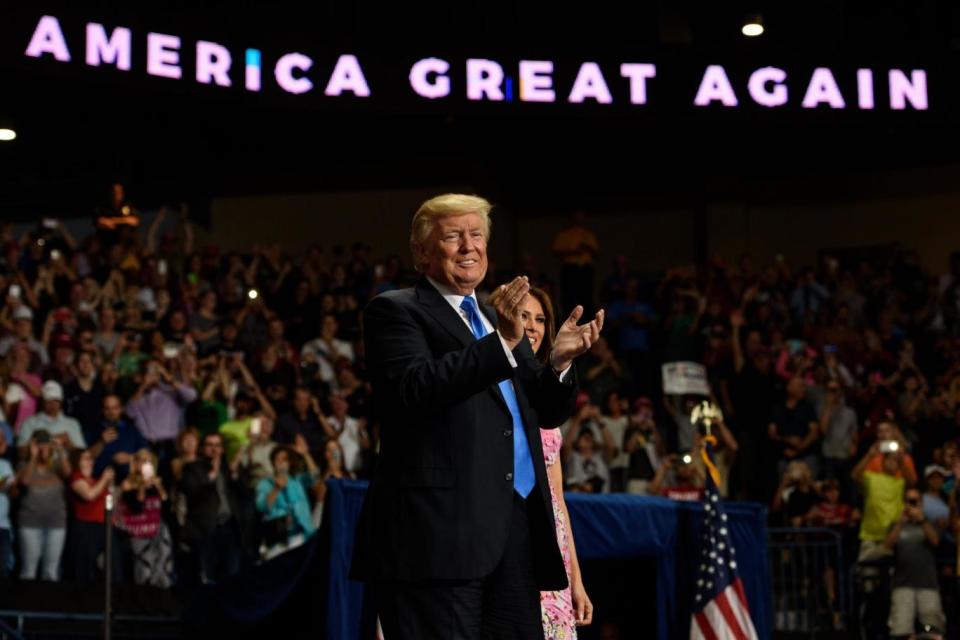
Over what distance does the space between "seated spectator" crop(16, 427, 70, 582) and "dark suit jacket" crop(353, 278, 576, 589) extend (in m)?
8.88

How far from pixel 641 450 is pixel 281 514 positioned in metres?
3.66

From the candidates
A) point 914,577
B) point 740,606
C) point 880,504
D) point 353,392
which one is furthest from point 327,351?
point 740,606

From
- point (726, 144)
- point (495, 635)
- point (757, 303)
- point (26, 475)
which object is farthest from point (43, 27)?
point (495, 635)

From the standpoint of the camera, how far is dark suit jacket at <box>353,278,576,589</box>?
3498 mm

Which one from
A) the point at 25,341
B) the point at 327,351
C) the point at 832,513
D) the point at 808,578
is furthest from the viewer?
the point at 327,351

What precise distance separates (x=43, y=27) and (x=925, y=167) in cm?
1405

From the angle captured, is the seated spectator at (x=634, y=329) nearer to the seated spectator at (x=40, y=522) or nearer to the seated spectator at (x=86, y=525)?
the seated spectator at (x=86, y=525)

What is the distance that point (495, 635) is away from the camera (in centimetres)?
362

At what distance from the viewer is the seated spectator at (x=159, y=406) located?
13445 millimetres

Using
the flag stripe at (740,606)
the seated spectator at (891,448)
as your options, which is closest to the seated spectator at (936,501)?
the seated spectator at (891,448)

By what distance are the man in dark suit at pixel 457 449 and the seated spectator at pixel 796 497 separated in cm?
995

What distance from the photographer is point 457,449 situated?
11.8 ft

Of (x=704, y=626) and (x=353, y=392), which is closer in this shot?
(x=704, y=626)

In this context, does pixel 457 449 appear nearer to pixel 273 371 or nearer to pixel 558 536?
pixel 558 536
